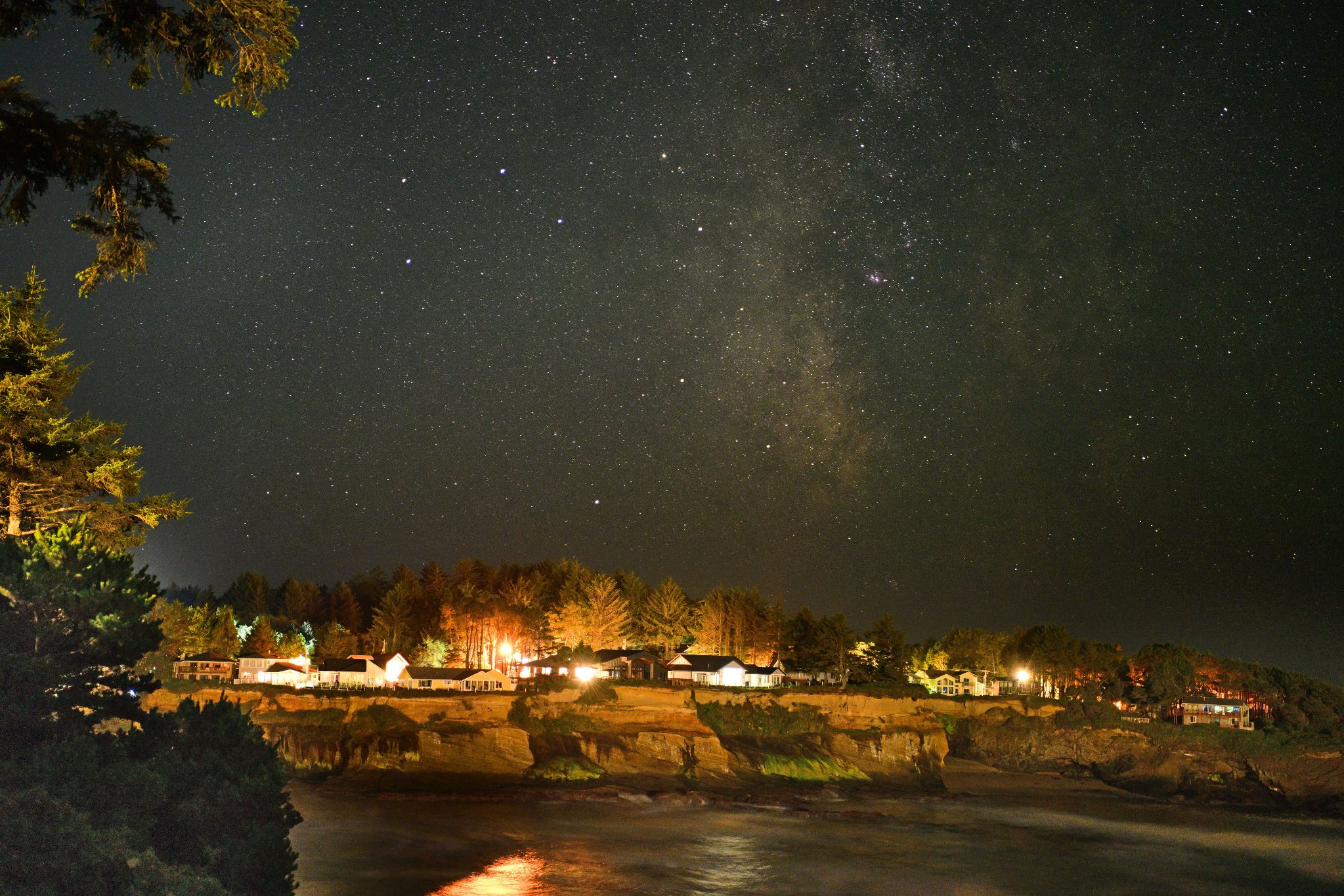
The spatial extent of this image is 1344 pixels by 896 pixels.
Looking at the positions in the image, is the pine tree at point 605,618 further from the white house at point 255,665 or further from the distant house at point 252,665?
the distant house at point 252,665

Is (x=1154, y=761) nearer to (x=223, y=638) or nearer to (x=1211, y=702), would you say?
(x=1211, y=702)

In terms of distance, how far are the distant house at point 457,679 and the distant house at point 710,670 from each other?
17.0m

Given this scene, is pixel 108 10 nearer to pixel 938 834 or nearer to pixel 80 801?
pixel 80 801

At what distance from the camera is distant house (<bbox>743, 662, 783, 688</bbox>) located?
9750 cm

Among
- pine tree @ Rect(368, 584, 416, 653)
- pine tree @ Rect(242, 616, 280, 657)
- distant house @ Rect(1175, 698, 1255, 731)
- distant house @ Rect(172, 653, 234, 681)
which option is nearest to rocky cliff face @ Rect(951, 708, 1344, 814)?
distant house @ Rect(1175, 698, 1255, 731)

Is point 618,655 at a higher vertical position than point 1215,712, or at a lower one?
higher

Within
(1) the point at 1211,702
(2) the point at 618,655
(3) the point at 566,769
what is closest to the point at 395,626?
(2) the point at 618,655

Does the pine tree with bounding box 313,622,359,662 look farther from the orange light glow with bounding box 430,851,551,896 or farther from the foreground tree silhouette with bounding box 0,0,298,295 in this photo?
the foreground tree silhouette with bounding box 0,0,298,295

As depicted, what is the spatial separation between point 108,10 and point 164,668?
7765 cm

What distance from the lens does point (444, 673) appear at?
284 feet

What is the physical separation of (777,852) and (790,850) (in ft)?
2.56

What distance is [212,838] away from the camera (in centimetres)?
1588

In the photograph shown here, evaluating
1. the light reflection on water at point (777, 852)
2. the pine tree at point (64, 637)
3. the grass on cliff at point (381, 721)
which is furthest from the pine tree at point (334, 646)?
the pine tree at point (64, 637)

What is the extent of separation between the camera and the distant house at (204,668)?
89.9 metres
